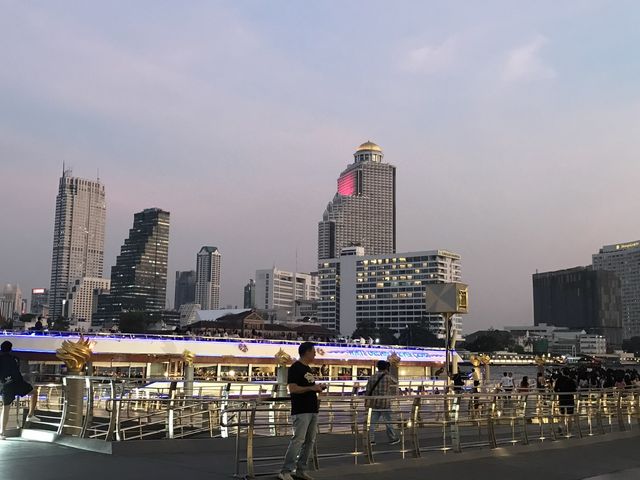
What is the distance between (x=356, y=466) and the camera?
10.1m

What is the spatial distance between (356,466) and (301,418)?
6.09 ft

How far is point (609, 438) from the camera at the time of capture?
648 inches

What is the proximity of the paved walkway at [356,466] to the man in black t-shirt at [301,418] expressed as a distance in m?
0.73

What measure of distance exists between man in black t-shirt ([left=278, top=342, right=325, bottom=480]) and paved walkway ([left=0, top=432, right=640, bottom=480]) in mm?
728

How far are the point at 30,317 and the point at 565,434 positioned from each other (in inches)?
7521

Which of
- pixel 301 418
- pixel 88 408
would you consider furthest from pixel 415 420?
pixel 88 408

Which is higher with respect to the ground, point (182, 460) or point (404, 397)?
point (404, 397)

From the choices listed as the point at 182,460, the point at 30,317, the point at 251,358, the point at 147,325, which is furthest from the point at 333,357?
the point at 30,317

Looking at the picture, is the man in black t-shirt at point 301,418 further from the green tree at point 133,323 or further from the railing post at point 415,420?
the green tree at point 133,323

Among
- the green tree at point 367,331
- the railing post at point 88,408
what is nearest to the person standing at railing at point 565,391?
the railing post at point 88,408

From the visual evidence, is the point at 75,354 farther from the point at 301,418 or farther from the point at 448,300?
the point at 448,300

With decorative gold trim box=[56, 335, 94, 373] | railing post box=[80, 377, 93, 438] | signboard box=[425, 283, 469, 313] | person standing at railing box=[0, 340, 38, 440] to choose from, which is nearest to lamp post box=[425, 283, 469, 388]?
signboard box=[425, 283, 469, 313]

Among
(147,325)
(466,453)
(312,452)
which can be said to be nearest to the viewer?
(312,452)

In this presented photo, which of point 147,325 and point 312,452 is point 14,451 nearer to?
point 312,452
